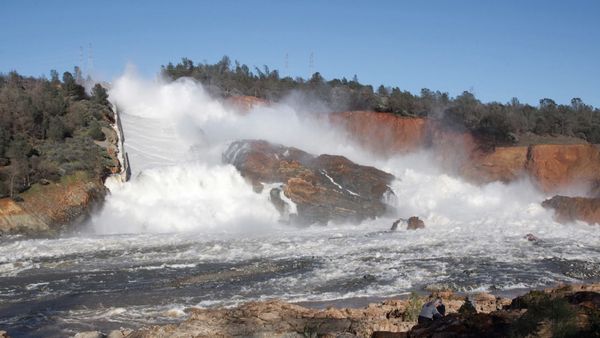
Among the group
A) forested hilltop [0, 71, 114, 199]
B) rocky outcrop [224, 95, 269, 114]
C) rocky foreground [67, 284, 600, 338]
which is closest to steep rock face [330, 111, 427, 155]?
rocky outcrop [224, 95, 269, 114]

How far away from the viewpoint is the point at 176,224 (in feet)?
92.9

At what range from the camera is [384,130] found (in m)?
44.1

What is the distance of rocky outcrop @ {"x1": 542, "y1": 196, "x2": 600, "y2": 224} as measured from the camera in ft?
90.0

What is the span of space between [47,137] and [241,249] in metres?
18.6

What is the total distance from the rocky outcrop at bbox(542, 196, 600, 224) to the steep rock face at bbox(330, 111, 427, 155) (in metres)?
14.1

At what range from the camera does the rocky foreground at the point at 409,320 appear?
721 cm

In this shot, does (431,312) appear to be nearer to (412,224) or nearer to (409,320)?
(409,320)

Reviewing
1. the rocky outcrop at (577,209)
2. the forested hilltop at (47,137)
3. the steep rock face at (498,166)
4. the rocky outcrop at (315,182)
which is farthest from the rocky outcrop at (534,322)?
the steep rock face at (498,166)

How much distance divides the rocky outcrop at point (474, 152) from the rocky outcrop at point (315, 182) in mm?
6999

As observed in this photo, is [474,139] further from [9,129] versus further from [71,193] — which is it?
[9,129]

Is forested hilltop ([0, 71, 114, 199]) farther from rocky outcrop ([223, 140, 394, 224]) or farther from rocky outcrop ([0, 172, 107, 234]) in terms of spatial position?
rocky outcrop ([223, 140, 394, 224])

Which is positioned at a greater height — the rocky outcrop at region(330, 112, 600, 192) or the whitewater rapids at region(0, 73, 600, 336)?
the rocky outcrop at region(330, 112, 600, 192)

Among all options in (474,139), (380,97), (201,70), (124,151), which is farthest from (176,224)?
(201,70)

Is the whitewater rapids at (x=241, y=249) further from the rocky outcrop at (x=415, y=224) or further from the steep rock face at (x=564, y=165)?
the steep rock face at (x=564, y=165)
